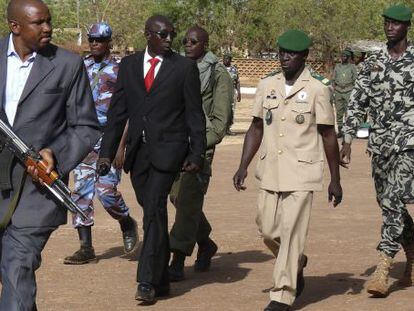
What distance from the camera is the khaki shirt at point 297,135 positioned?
311 inches

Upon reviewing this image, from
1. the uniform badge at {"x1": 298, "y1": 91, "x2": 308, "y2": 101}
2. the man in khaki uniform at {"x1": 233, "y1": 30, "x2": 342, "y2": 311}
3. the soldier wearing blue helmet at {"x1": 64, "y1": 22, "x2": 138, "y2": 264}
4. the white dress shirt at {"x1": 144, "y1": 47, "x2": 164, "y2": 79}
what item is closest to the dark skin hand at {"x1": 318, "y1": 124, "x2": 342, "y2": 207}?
the man in khaki uniform at {"x1": 233, "y1": 30, "x2": 342, "y2": 311}

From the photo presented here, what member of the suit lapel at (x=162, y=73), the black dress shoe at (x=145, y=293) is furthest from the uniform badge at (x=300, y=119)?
the black dress shoe at (x=145, y=293)

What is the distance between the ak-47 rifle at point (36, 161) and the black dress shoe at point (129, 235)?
14.6ft

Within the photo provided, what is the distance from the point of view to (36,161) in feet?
18.9

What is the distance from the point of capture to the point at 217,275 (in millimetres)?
9398

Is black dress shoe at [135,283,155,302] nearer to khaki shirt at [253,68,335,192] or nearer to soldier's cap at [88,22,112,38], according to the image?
khaki shirt at [253,68,335,192]

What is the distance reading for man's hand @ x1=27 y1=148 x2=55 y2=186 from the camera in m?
5.75

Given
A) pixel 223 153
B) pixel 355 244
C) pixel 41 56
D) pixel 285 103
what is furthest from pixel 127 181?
pixel 41 56

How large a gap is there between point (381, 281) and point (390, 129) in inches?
42.7

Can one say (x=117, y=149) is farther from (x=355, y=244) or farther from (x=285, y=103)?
(x=355, y=244)

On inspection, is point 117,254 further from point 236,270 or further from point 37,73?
point 37,73

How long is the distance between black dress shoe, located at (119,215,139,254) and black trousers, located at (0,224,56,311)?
14.0 feet

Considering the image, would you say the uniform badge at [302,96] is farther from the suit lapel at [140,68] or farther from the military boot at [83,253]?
the military boot at [83,253]

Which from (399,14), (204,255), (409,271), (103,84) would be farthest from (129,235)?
(399,14)
